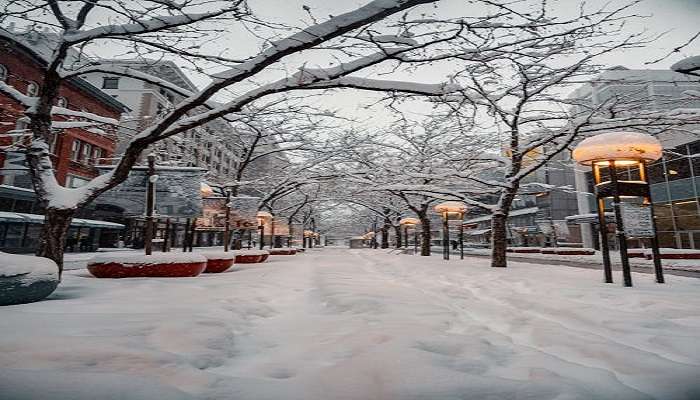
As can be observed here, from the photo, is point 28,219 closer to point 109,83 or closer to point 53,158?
point 53,158

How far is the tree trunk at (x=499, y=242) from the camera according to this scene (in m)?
11.0

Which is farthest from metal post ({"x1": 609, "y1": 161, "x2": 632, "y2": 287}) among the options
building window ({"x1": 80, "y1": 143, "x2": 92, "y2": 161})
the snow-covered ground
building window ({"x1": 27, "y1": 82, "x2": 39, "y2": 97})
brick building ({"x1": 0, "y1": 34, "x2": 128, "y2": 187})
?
building window ({"x1": 80, "y1": 143, "x2": 92, "y2": 161})

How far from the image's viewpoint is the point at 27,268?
3.71 m

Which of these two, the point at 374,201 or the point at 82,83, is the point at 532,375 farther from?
the point at 82,83

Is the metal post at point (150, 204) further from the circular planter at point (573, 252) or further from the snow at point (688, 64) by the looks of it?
the circular planter at point (573, 252)

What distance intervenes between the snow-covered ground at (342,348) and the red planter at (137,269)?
1.76 meters

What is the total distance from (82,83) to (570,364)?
30409mm

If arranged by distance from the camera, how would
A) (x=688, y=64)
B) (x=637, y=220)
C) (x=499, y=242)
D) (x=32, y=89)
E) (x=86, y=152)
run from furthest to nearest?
(x=86, y=152) → (x=32, y=89) → (x=499, y=242) → (x=637, y=220) → (x=688, y=64)

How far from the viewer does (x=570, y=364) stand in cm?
230

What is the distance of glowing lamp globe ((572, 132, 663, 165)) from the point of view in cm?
604

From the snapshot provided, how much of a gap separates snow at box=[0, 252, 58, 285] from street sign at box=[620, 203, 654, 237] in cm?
909

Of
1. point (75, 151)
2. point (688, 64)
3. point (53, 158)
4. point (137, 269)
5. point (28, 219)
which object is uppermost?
point (75, 151)

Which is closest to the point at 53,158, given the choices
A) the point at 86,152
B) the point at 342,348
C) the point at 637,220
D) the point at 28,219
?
the point at 86,152

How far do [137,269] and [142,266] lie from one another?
0.32 feet
